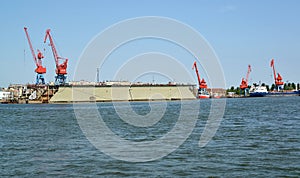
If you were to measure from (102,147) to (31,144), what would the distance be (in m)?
4.10

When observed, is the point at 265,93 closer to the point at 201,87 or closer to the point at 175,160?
the point at 201,87

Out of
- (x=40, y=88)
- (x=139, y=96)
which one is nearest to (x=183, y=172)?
(x=40, y=88)

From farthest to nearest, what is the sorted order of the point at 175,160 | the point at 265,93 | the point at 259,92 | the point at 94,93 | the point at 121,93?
the point at 259,92 < the point at 265,93 < the point at 121,93 < the point at 94,93 < the point at 175,160

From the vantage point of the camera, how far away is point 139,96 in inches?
5408

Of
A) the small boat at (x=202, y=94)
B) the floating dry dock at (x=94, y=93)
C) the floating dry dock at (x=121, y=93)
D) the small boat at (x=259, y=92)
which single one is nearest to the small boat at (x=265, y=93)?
the small boat at (x=259, y=92)

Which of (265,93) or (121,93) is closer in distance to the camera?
(121,93)

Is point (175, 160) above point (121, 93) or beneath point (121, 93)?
beneath

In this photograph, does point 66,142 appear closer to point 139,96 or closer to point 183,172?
point 183,172

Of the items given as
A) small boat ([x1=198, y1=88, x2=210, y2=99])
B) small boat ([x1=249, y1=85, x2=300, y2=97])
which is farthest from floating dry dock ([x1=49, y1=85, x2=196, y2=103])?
small boat ([x1=249, y1=85, x2=300, y2=97])

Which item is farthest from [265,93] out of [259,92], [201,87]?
[201,87]

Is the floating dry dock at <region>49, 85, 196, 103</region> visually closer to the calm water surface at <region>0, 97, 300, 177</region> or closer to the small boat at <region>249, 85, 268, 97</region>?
the small boat at <region>249, 85, 268, 97</region>

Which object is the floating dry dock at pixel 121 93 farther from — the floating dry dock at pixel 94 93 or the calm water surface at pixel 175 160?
the calm water surface at pixel 175 160

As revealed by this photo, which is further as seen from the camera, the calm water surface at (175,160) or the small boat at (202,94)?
the small boat at (202,94)

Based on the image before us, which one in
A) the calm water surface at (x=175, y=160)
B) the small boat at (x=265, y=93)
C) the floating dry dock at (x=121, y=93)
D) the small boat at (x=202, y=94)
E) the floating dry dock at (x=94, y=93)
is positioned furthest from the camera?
the small boat at (x=202, y=94)
